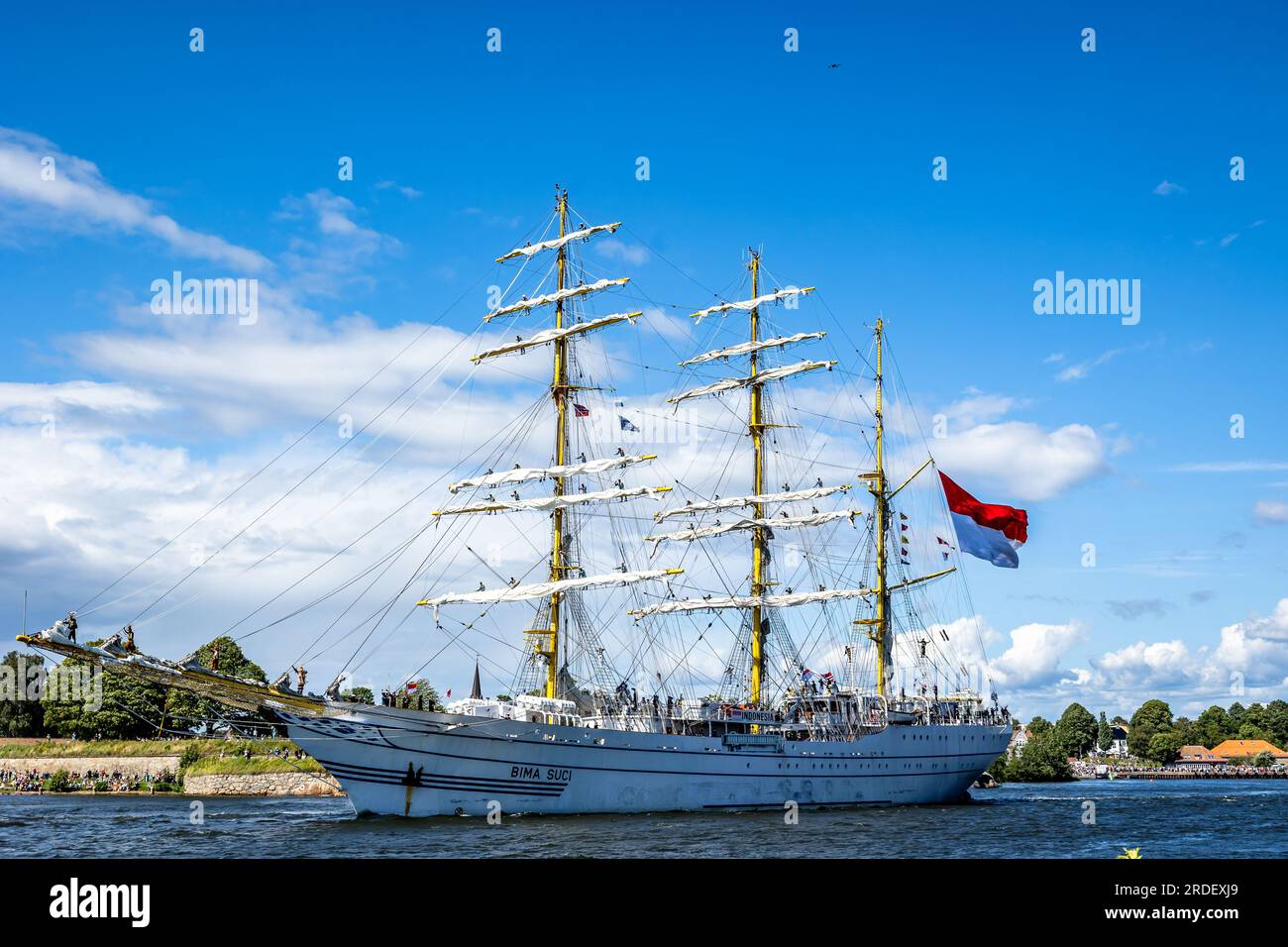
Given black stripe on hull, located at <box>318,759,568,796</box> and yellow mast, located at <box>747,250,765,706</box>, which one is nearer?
black stripe on hull, located at <box>318,759,568,796</box>

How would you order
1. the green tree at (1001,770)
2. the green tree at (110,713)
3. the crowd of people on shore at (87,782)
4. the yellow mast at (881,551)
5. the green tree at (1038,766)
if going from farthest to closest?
1. the green tree at (1038,766)
2. the green tree at (1001,770)
3. the green tree at (110,713)
4. the crowd of people on shore at (87,782)
5. the yellow mast at (881,551)

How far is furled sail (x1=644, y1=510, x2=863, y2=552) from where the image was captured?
243 feet

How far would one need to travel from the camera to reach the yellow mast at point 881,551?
257 ft

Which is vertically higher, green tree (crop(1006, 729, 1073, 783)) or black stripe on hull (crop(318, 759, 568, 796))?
black stripe on hull (crop(318, 759, 568, 796))

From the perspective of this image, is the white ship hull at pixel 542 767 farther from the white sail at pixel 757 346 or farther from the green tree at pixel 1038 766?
the green tree at pixel 1038 766

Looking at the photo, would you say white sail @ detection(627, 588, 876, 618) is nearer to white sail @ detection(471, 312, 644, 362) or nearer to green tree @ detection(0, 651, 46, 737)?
white sail @ detection(471, 312, 644, 362)

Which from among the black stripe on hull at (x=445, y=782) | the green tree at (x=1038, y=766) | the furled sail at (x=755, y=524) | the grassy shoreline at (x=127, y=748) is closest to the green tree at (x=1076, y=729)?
the green tree at (x=1038, y=766)

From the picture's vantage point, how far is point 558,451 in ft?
204

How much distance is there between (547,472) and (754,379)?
71.1 feet

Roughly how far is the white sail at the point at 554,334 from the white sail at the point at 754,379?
1627cm

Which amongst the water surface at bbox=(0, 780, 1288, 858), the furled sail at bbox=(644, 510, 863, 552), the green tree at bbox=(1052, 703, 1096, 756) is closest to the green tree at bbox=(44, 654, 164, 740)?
the water surface at bbox=(0, 780, 1288, 858)

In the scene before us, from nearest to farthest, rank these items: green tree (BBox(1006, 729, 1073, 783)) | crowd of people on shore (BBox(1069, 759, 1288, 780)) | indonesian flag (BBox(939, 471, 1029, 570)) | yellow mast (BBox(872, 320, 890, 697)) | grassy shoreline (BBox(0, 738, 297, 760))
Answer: indonesian flag (BBox(939, 471, 1029, 570)), yellow mast (BBox(872, 320, 890, 697)), grassy shoreline (BBox(0, 738, 297, 760)), green tree (BBox(1006, 729, 1073, 783)), crowd of people on shore (BBox(1069, 759, 1288, 780))

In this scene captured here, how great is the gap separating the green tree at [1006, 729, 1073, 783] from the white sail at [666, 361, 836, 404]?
291 feet
